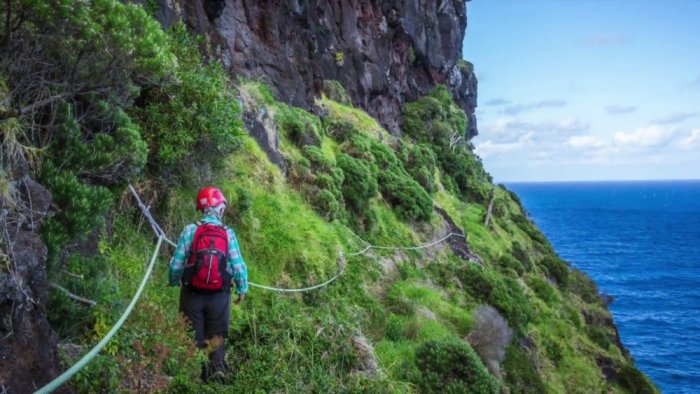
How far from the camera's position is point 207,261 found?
5926 millimetres

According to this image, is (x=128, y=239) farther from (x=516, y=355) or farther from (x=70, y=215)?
(x=516, y=355)

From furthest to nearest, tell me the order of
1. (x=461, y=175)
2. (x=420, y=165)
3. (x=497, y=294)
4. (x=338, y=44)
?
(x=461, y=175), (x=338, y=44), (x=420, y=165), (x=497, y=294)

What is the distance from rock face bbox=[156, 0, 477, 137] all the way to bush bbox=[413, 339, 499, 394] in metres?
8.84

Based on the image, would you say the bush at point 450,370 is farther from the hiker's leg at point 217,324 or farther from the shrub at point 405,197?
the shrub at point 405,197

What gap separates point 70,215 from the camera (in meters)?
5.25

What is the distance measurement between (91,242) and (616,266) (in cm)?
7583

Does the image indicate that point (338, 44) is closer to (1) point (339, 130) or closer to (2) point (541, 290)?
(1) point (339, 130)

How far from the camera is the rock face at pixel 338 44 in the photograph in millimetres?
18077

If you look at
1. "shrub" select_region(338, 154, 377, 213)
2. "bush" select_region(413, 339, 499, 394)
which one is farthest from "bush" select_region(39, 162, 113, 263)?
"shrub" select_region(338, 154, 377, 213)

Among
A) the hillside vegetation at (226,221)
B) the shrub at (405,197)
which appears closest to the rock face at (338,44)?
the hillside vegetation at (226,221)

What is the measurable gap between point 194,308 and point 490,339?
855 centimetres

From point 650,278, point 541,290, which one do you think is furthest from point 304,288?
point 650,278

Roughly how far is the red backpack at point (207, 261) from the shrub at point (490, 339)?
8.08 m

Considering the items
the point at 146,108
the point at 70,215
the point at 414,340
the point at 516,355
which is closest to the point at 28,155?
the point at 70,215
